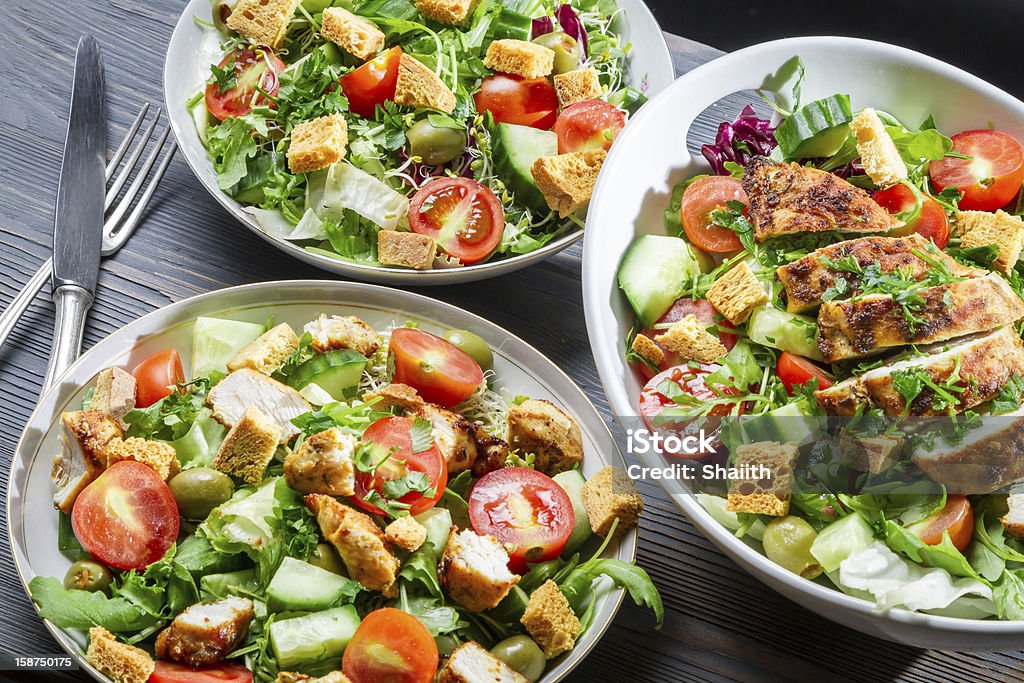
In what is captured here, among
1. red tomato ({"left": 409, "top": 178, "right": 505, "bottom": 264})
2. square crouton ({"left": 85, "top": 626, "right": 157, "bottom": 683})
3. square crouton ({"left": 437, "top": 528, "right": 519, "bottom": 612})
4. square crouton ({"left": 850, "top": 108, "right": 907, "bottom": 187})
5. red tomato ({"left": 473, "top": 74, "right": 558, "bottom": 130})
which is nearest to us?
square crouton ({"left": 85, "top": 626, "right": 157, "bottom": 683})

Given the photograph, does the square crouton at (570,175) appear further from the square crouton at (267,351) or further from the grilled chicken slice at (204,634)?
the grilled chicken slice at (204,634)

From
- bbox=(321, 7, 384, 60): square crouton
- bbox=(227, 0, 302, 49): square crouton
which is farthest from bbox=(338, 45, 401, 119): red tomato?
bbox=(227, 0, 302, 49): square crouton

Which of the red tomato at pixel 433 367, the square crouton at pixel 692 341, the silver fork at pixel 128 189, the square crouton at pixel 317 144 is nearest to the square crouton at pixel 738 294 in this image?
the square crouton at pixel 692 341

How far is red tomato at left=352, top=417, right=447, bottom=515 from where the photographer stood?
2074 millimetres

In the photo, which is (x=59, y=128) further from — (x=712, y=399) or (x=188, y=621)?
(x=712, y=399)

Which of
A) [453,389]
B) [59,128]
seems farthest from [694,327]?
[59,128]

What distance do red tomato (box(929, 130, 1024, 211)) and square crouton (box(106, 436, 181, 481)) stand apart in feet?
6.57

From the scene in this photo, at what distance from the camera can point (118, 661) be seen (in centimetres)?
184

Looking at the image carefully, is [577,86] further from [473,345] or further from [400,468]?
[400,468]

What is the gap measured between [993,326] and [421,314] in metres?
1.35

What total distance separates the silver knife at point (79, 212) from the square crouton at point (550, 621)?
1.38 meters

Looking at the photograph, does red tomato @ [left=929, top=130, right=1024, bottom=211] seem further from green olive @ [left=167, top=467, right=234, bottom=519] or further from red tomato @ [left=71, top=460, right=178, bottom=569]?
red tomato @ [left=71, top=460, right=178, bottom=569]

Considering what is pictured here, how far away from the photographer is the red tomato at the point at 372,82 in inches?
109

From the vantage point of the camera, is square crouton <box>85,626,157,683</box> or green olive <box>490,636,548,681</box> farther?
green olive <box>490,636,548,681</box>
